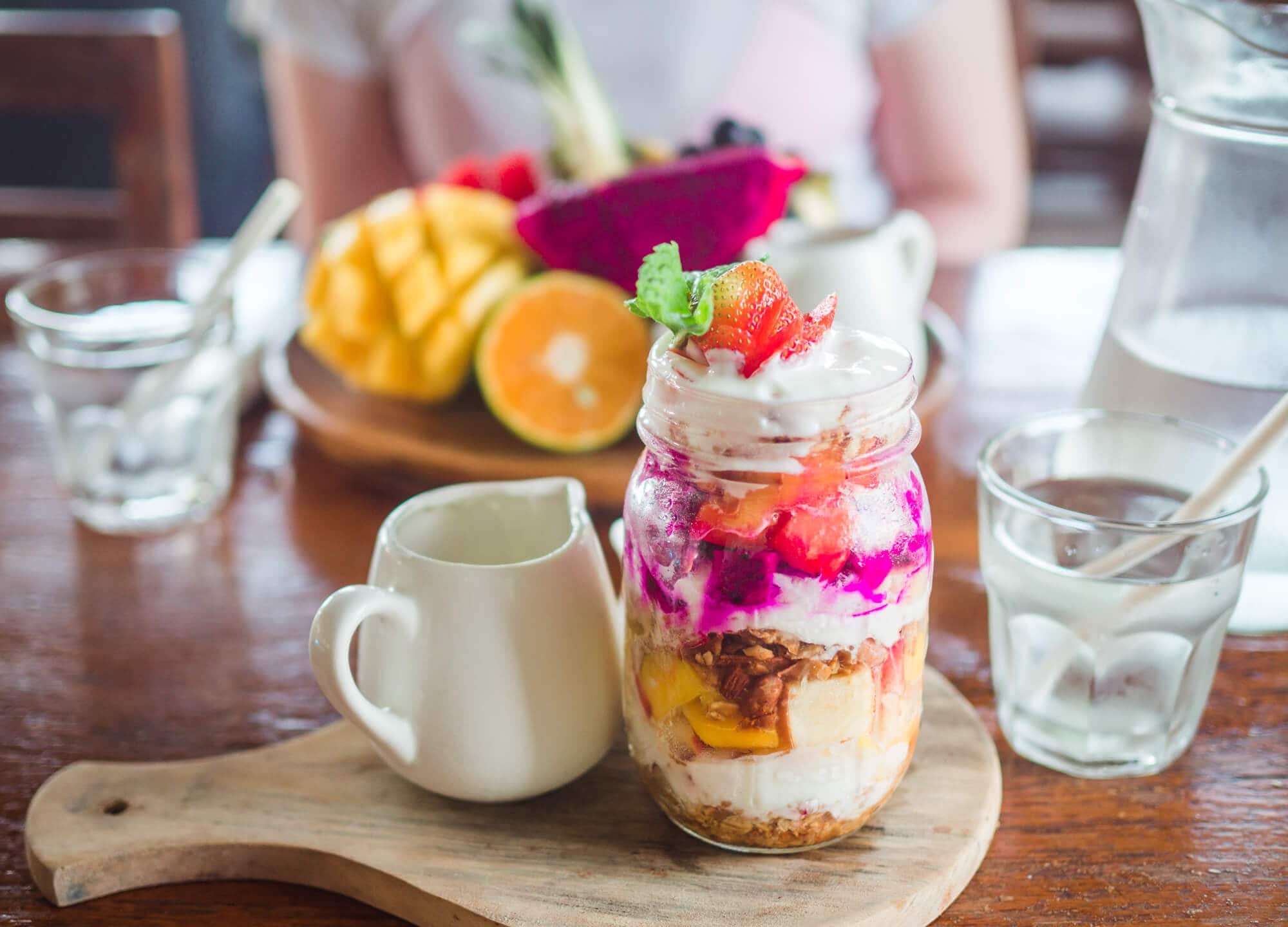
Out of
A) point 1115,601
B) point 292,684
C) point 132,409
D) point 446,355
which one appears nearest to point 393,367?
point 446,355

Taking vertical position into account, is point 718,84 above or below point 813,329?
below

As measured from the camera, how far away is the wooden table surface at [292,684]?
0.52m

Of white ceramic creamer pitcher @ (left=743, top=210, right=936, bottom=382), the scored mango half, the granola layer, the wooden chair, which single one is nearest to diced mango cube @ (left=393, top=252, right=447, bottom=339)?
the scored mango half

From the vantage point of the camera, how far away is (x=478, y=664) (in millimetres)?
524

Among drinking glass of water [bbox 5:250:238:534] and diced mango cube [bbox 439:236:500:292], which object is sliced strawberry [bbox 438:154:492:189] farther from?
drinking glass of water [bbox 5:250:238:534]

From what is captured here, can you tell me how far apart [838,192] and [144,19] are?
136 cm

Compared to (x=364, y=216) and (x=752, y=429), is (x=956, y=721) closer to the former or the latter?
(x=752, y=429)

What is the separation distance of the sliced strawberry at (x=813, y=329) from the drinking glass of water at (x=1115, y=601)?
0.51ft

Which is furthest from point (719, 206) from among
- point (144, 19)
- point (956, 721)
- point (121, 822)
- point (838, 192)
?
point (144, 19)

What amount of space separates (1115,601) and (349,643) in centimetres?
35

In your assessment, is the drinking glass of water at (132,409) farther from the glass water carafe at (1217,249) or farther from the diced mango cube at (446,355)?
the glass water carafe at (1217,249)

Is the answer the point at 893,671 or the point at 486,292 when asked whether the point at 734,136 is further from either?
the point at 893,671

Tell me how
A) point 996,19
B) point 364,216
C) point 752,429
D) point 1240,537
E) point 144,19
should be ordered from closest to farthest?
point 752,429 < point 1240,537 < point 364,216 < point 996,19 < point 144,19

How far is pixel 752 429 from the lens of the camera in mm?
458
